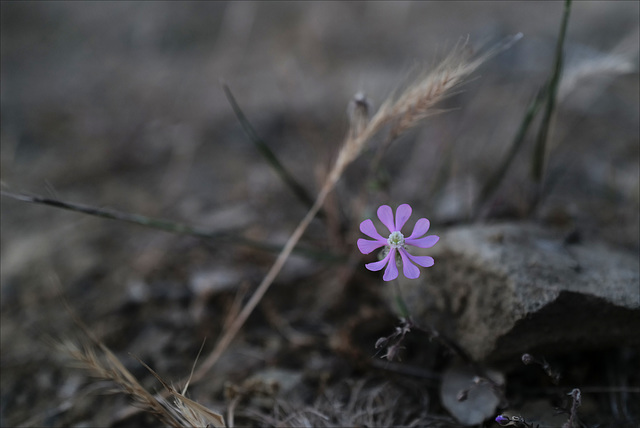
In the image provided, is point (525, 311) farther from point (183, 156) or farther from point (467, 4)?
point (467, 4)

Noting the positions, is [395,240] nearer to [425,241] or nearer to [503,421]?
[425,241]

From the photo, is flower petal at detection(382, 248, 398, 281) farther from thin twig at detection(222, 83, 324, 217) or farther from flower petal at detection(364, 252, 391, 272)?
thin twig at detection(222, 83, 324, 217)

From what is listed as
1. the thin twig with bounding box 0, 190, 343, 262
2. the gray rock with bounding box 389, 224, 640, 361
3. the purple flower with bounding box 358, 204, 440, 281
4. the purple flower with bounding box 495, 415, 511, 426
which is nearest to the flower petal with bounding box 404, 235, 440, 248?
the purple flower with bounding box 358, 204, 440, 281

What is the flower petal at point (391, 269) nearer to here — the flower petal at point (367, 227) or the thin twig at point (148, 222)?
the flower petal at point (367, 227)

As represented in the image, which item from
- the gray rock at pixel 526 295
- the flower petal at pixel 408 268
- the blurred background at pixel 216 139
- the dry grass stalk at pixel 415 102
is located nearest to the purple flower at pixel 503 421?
the gray rock at pixel 526 295

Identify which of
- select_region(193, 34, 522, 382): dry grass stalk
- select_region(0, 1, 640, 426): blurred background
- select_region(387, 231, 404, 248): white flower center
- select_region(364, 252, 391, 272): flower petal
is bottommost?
select_region(0, 1, 640, 426): blurred background

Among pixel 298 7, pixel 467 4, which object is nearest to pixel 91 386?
pixel 298 7

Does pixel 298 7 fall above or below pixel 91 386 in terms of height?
above
